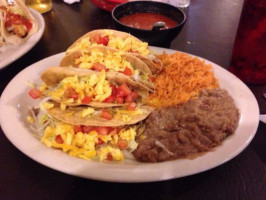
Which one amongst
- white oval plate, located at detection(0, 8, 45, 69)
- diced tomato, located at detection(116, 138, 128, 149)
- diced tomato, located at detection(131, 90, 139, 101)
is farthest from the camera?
white oval plate, located at detection(0, 8, 45, 69)

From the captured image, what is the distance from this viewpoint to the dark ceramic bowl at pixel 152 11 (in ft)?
6.40

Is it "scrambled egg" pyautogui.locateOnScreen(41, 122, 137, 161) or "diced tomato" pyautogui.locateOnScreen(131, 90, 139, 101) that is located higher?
"diced tomato" pyautogui.locateOnScreen(131, 90, 139, 101)

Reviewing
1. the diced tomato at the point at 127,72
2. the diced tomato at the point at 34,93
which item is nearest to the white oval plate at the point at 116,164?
the diced tomato at the point at 34,93

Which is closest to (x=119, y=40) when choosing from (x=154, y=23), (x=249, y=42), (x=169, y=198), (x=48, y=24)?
(x=154, y=23)

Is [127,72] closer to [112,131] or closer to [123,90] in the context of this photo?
[123,90]

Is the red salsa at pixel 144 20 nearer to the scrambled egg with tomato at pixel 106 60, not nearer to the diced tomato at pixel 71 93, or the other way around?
the scrambled egg with tomato at pixel 106 60

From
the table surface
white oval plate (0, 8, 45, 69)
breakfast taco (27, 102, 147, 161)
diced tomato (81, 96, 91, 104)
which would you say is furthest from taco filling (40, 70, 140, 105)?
white oval plate (0, 8, 45, 69)

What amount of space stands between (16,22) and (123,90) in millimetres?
1251

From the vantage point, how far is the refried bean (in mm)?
1340

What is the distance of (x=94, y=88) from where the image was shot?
1464 mm

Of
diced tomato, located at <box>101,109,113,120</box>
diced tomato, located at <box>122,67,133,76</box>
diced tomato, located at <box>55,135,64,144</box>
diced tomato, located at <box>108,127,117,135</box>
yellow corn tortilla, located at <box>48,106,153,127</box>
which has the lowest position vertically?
diced tomato, located at <box>108,127,117,135</box>

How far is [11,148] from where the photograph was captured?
1472mm

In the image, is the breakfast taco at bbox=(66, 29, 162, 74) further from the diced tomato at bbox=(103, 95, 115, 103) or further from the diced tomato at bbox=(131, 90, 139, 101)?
the diced tomato at bbox=(103, 95, 115, 103)

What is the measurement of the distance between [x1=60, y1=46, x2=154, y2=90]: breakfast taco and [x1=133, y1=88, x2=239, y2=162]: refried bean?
232 mm
